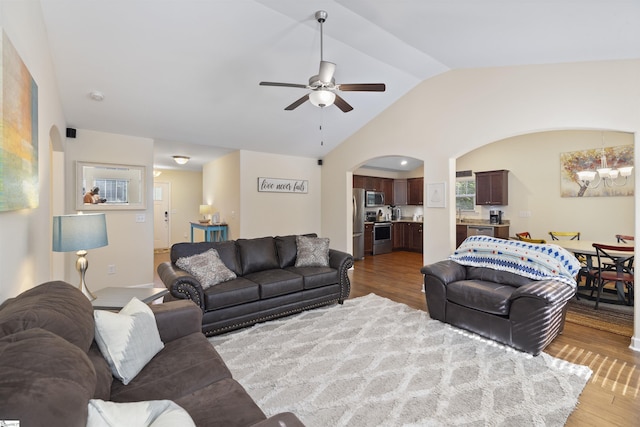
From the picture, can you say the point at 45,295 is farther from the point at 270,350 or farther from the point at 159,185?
the point at 159,185

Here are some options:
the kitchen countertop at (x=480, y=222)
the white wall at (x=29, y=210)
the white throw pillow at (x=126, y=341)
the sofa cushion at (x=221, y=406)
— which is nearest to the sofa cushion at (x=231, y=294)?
the white throw pillow at (x=126, y=341)

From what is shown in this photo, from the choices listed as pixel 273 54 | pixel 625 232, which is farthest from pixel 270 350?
pixel 625 232

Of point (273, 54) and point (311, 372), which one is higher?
point (273, 54)

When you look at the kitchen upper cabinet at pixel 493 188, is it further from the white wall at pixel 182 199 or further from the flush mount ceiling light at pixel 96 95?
the white wall at pixel 182 199

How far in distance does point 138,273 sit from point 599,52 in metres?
6.49

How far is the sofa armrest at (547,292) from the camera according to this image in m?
2.51

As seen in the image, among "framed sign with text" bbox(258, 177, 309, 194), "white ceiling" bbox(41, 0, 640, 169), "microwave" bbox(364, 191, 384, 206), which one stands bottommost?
"microwave" bbox(364, 191, 384, 206)

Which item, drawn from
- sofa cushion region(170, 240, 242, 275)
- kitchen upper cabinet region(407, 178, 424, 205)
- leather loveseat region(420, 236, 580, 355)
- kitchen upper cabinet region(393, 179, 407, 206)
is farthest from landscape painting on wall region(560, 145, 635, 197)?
sofa cushion region(170, 240, 242, 275)

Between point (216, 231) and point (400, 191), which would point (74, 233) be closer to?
point (216, 231)

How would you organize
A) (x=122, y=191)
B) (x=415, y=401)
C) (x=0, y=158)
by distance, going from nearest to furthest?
(x=0, y=158)
(x=415, y=401)
(x=122, y=191)

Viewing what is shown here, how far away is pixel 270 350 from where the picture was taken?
8.86 feet

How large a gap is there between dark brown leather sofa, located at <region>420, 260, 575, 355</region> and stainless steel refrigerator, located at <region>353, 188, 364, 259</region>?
3672 mm

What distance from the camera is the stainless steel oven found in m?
7.89

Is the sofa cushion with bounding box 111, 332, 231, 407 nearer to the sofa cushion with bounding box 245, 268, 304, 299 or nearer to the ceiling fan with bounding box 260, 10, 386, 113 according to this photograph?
the sofa cushion with bounding box 245, 268, 304, 299
